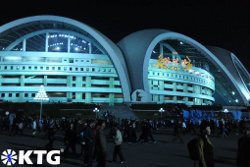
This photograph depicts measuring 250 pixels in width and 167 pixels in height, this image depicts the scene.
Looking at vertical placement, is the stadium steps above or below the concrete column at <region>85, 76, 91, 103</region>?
below

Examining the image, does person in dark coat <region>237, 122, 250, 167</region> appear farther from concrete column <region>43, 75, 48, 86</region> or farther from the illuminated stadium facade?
concrete column <region>43, 75, 48, 86</region>

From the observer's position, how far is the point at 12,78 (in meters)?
61.1

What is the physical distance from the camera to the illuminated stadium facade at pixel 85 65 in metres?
60.5

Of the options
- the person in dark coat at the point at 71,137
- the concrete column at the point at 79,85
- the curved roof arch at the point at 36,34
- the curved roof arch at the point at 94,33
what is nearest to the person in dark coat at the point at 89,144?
the person in dark coat at the point at 71,137

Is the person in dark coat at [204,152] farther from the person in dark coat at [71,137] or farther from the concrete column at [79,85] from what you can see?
the concrete column at [79,85]

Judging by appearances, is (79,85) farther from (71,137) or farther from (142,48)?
(71,137)

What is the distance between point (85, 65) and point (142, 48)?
11059 mm

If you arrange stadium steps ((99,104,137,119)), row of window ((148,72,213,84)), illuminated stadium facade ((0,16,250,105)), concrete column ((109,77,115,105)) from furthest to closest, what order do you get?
row of window ((148,72,213,84)) < concrete column ((109,77,115,105)) < illuminated stadium facade ((0,16,250,105)) < stadium steps ((99,104,137,119))


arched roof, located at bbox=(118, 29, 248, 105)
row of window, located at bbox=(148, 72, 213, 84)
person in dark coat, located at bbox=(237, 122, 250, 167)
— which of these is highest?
arched roof, located at bbox=(118, 29, 248, 105)

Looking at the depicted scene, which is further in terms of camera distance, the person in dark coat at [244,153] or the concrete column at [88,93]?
the concrete column at [88,93]

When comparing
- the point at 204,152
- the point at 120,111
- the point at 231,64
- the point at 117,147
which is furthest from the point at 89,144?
the point at 231,64

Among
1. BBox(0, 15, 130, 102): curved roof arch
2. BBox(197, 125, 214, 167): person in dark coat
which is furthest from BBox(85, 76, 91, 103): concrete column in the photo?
BBox(197, 125, 214, 167): person in dark coat

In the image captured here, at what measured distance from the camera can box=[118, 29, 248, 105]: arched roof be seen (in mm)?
61844

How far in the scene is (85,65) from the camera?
202 feet
